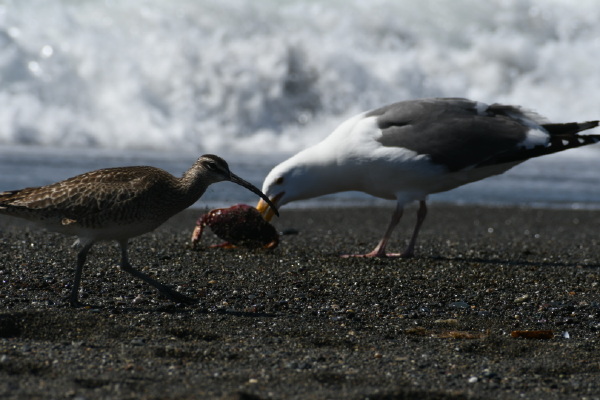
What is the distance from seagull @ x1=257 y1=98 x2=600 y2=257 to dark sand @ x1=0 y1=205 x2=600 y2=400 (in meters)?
0.58

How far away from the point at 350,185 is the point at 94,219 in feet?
10.8

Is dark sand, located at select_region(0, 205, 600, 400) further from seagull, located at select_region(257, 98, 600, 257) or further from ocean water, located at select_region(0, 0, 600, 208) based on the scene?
ocean water, located at select_region(0, 0, 600, 208)

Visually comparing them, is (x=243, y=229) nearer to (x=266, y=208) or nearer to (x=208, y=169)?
(x=266, y=208)

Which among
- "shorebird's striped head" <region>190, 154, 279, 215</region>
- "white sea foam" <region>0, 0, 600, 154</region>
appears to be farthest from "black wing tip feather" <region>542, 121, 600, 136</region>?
"white sea foam" <region>0, 0, 600, 154</region>

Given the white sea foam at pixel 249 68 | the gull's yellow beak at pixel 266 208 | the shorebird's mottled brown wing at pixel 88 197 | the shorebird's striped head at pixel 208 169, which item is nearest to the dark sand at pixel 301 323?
the gull's yellow beak at pixel 266 208

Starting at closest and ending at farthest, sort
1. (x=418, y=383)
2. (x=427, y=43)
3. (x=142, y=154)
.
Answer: (x=418, y=383), (x=142, y=154), (x=427, y=43)

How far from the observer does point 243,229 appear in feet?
23.3

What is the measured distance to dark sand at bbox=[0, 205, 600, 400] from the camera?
142 inches

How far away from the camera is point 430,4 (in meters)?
24.0

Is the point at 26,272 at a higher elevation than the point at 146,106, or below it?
below

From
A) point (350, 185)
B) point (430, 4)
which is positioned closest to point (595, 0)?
point (430, 4)

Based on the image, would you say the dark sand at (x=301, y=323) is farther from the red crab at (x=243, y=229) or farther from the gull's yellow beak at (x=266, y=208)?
the gull's yellow beak at (x=266, y=208)

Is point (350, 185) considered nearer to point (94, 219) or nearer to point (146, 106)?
point (94, 219)

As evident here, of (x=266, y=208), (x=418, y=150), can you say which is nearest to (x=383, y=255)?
(x=418, y=150)
